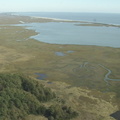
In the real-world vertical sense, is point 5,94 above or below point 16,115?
above

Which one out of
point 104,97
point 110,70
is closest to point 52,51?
point 110,70

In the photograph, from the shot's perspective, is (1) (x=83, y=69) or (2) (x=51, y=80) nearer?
(2) (x=51, y=80)

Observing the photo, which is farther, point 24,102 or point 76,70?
point 76,70

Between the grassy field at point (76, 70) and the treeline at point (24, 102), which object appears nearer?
the treeline at point (24, 102)

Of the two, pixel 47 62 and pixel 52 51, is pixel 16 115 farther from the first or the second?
pixel 52 51
